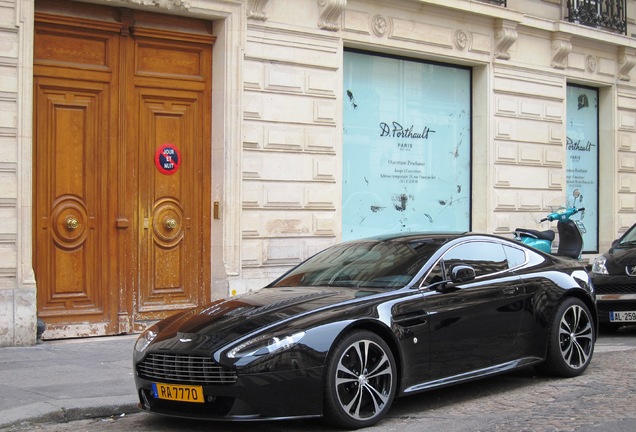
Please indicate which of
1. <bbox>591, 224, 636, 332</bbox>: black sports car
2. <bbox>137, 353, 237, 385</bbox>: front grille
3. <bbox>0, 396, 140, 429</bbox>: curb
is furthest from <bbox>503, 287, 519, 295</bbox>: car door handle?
<bbox>591, 224, 636, 332</bbox>: black sports car

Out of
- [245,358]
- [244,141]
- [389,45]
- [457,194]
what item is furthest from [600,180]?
[245,358]

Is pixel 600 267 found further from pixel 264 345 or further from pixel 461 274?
pixel 264 345

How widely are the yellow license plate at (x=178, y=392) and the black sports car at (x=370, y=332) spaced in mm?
11

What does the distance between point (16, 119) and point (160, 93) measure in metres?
2.23

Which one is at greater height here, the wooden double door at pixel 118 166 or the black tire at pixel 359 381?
the wooden double door at pixel 118 166

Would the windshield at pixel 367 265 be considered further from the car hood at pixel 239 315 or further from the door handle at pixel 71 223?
the door handle at pixel 71 223

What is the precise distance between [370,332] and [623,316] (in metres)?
6.08

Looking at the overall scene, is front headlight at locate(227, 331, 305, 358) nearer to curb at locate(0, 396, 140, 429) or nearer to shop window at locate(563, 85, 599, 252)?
curb at locate(0, 396, 140, 429)

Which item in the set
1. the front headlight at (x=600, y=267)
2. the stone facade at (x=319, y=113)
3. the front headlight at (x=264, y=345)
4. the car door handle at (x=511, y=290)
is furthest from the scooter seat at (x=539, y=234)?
the front headlight at (x=264, y=345)

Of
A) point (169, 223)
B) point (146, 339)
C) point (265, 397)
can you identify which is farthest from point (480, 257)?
point (169, 223)

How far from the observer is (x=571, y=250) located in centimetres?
1583

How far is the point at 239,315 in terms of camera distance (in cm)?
740

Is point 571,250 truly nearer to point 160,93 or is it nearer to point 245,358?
point 160,93

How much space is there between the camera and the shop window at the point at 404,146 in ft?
50.3
